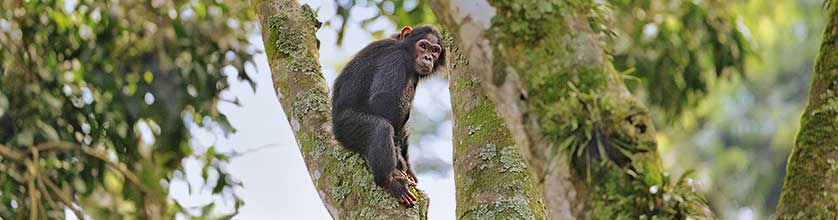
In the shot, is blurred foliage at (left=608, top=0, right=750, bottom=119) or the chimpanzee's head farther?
the chimpanzee's head

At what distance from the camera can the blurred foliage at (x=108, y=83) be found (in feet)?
17.4

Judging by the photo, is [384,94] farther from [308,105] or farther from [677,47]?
[677,47]

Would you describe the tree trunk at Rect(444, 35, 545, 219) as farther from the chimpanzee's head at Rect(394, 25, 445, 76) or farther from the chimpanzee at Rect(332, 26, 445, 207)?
the chimpanzee's head at Rect(394, 25, 445, 76)

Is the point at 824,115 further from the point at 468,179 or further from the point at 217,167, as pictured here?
the point at 217,167

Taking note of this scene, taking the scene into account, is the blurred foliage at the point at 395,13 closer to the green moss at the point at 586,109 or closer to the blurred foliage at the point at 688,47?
the blurred foliage at the point at 688,47

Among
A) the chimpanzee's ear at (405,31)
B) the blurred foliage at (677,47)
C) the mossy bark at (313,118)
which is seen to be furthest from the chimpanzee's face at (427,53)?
the blurred foliage at (677,47)

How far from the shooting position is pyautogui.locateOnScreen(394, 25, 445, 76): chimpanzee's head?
21.7 ft

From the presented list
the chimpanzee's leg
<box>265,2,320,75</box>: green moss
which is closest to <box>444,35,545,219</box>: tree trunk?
the chimpanzee's leg

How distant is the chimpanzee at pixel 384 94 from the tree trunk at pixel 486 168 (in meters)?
0.51

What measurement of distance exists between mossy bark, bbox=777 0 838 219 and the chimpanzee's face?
3.35m

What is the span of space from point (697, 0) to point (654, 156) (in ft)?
13.7

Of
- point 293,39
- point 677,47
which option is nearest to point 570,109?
point 293,39

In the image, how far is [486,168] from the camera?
4.46 meters

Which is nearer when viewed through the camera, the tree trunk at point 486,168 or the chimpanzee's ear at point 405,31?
the tree trunk at point 486,168
